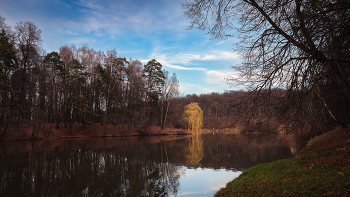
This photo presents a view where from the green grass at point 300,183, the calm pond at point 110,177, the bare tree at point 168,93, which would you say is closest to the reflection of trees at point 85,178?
the calm pond at point 110,177

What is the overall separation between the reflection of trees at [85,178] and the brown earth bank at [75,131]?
39.7 ft

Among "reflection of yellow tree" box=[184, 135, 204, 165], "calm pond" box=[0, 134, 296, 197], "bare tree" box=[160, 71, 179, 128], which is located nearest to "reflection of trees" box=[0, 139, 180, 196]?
"calm pond" box=[0, 134, 296, 197]

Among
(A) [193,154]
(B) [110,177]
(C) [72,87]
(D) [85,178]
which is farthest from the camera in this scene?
(C) [72,87]

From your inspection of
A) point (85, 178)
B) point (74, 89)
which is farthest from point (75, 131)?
point (85, 178)

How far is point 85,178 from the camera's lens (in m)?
8.91

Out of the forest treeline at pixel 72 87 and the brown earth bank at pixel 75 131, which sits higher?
the forest treeline at pixel 72 87

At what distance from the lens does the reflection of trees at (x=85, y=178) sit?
7230 millimetres

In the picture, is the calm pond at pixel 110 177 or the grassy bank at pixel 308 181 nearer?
the grassy bank at pixel 308 181

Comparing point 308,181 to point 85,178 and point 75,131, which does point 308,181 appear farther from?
point 75,131

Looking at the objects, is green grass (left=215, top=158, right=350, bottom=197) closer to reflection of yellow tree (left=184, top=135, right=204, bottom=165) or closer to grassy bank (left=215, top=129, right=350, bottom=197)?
grassy bank (left=215, top=129, right=350, bottom=197)

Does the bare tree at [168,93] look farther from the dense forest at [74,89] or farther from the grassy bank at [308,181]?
the grassy bank at [308,181]

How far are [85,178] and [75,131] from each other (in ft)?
74.4

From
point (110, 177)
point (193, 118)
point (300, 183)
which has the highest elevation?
point (193, 118)

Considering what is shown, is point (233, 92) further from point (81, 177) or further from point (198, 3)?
point (81, 177)
